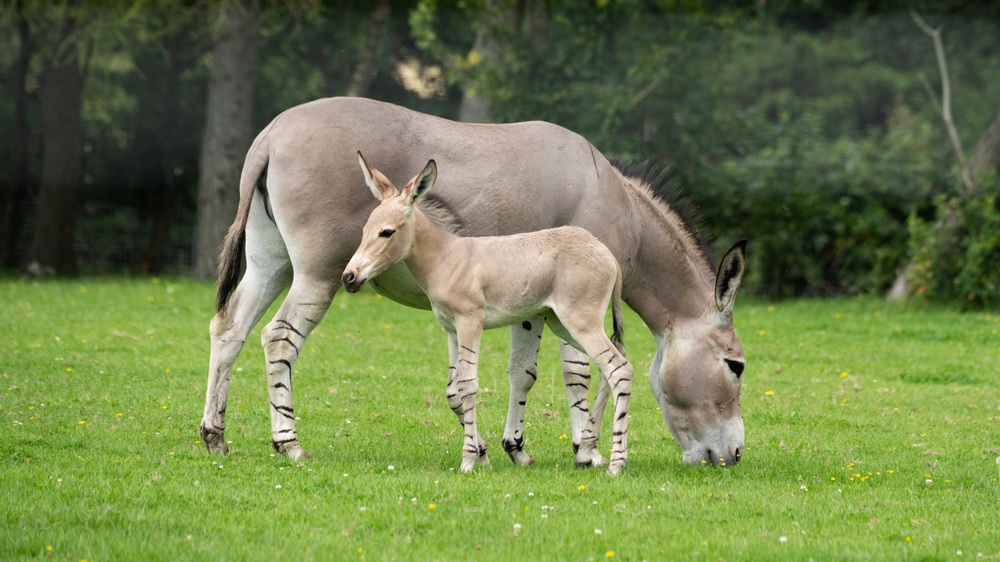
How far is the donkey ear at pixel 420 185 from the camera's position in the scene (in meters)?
6.92

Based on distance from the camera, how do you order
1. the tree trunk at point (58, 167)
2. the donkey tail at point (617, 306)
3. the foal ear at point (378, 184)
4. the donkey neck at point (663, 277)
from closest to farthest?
the foal ear at point (378, 184), the donkey tail at point (617, 306), the donkey neck at point (663, 277), the tree trunk at point (58, 167)

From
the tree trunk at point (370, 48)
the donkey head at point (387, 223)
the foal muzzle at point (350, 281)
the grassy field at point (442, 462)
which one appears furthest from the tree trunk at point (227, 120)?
the foal muzzle at point (350, 281)

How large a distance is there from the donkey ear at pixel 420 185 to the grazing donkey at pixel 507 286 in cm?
10

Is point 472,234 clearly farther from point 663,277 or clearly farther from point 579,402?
point 663,277

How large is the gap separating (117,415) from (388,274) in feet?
9.94

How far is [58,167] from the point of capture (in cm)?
2205

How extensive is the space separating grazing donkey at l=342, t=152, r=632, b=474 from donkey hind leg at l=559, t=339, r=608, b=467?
508 mm

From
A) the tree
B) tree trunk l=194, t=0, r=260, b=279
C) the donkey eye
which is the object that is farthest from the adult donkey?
the tree

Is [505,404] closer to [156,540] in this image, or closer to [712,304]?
[712,304]

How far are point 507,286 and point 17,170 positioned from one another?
1935 centimetres

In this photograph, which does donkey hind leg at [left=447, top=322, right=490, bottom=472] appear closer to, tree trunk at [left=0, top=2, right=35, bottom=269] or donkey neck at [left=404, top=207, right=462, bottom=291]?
donkey neck at [left=404, top=207, right=462, bottom=291]

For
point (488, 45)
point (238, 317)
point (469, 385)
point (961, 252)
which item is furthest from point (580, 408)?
point (488, 45)

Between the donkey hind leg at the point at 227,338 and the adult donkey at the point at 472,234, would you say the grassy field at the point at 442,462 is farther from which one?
the adult donkey at the point at 472,234

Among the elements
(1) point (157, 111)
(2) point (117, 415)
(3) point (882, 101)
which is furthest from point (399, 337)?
(3) point (882, 101)
